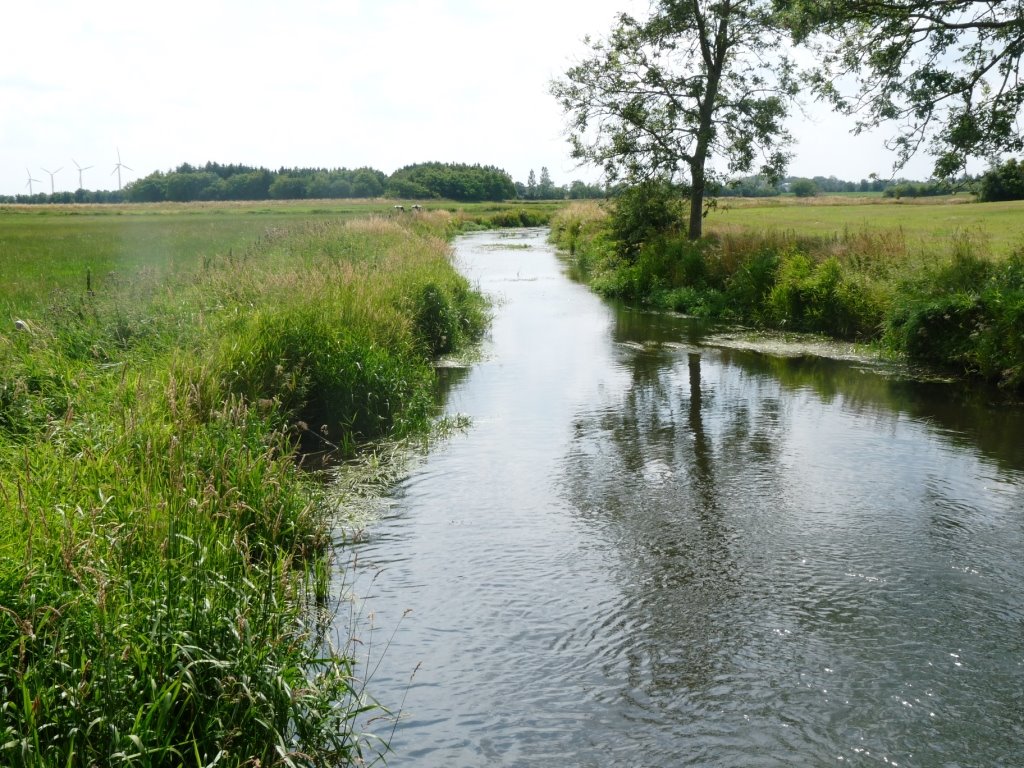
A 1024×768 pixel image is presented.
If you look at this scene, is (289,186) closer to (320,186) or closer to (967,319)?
(320,186)

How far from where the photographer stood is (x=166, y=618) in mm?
4141

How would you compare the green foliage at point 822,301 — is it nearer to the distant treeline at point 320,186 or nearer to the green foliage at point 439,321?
the green foliage at point 439,321

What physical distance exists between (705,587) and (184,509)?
4056 mm

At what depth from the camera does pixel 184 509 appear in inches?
217

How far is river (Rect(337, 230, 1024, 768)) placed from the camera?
4727mm

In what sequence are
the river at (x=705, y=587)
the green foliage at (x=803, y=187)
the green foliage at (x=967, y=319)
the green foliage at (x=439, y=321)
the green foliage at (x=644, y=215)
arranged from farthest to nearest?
the green foliage at (x=803, y=187)
the green foliage at (x=644, y=215)
the green foliage at (x=439, y=321)
the green foliage at (x=967, y=319)
the river at (x=705, y=587)

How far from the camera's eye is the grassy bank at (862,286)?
1415 cm

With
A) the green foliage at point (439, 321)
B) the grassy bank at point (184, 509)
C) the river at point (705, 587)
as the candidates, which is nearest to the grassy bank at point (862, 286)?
the river at point (705, 587)

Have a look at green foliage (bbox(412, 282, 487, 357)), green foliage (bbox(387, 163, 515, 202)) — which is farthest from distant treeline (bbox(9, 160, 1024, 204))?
green foliage (bbox(412, 282, 487, 357))

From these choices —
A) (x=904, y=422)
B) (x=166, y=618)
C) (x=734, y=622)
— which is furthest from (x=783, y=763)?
(x=904, y=422)

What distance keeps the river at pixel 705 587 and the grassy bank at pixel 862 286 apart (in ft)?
7.50

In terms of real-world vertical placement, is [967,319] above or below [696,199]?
below

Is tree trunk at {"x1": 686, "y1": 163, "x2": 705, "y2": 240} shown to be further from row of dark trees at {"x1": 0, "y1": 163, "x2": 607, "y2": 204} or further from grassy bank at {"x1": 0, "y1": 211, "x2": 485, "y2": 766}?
row of dark trees at {"x1": 0, "y1": 163, "x2": 607, "y2": 204}

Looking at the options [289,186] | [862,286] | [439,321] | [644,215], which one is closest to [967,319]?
[862,286]
